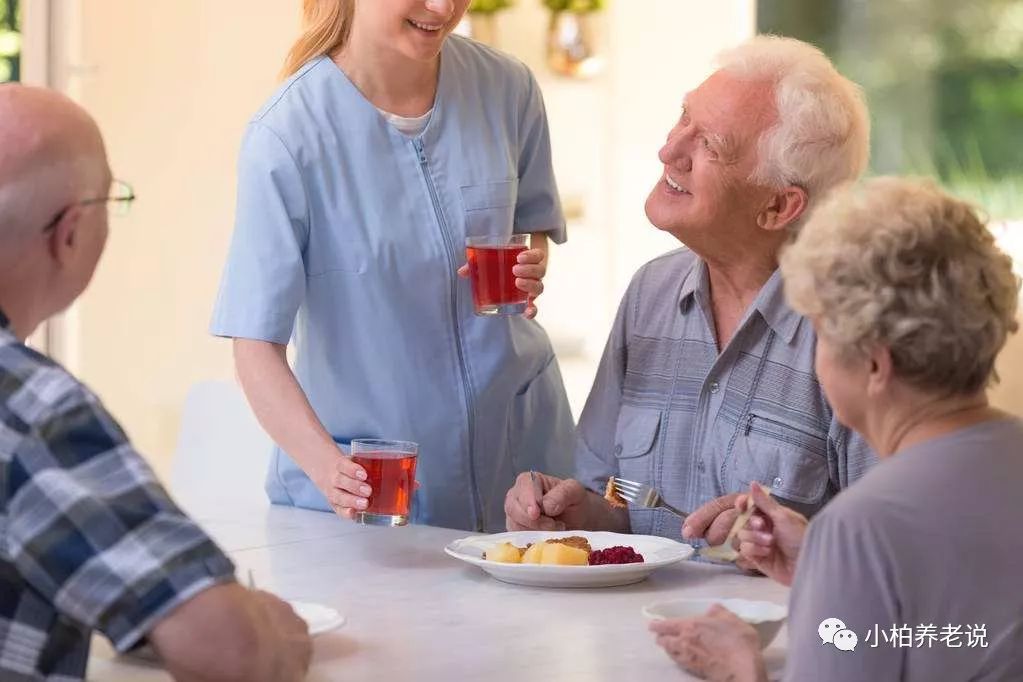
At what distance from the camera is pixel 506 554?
202 centimetres

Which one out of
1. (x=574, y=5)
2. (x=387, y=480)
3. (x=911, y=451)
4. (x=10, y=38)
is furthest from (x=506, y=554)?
(x=574, y=5)

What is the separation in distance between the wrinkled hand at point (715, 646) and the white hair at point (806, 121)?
965mm

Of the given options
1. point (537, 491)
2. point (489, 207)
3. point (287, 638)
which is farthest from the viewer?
point (489, 207)

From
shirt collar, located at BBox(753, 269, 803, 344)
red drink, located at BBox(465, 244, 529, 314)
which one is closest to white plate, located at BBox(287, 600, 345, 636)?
red drink, located at BBox(465, 244, 529, 314)

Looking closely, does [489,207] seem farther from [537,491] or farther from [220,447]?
[220,447]

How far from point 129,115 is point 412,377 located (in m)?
2.43

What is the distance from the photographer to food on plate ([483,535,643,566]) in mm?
2010

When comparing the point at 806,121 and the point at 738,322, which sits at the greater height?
the point at 806,121

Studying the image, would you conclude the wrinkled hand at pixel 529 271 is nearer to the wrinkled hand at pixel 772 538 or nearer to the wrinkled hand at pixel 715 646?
the wrinkled hand at pixel 772 538

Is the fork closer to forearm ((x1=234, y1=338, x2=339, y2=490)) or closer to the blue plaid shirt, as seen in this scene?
forearm ((x1=234, y1=338, x2=339, y2=490))

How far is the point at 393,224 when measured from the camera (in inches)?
98.7

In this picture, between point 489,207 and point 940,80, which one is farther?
point 940,80

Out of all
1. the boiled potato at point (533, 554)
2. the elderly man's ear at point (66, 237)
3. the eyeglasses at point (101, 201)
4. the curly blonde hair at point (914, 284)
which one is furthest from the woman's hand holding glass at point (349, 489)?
the curly blonde hair at point (914, 284)

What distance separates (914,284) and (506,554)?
0.81 m
